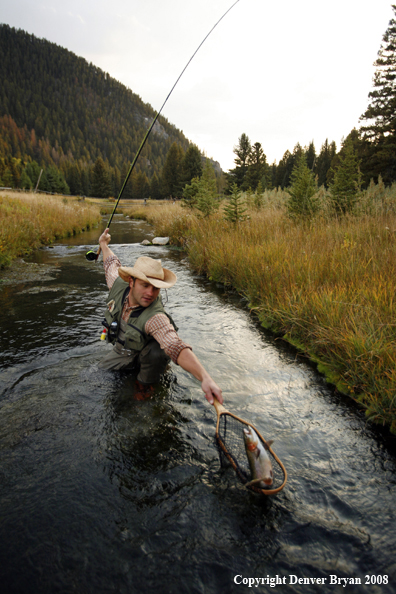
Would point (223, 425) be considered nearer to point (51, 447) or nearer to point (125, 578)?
point (125, 578)

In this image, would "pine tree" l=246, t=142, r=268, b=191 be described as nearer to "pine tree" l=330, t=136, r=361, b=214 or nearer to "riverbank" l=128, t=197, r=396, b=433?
"pine tree" l=330, t=136, r=361, b=214

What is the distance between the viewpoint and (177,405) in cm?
357

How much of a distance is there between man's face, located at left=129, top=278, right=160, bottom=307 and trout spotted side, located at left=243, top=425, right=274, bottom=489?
1754 mm

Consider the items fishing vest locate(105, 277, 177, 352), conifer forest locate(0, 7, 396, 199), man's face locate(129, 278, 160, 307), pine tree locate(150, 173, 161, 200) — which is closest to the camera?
man's face locate(129, 278, 160, 307)

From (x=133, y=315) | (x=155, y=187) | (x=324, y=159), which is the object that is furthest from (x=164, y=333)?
(x=155, y=187)

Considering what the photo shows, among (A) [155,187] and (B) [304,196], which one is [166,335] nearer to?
(B) [304,196]

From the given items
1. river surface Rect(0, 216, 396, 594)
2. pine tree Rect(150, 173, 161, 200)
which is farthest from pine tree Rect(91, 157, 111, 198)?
river surface Rect(0, 216, 396, 594)

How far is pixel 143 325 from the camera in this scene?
11.2 ft

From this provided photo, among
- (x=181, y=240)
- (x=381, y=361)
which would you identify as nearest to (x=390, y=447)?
(x=381, y=361)

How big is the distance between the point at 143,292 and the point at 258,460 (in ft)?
6.51

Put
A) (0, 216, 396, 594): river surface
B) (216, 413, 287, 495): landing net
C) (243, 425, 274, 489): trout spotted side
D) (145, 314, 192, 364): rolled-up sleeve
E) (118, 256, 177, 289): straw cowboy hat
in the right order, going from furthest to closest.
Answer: (118, 256, 177, 289): straw cowboy hat, (145, 314, 192, 364): rolled-up sleeve, (216, 413, 287, 495): landing net, (243, 425, 274, 489): trout spotted side, (0, 216, 396, 594): river surface

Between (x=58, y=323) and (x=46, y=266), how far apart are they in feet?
16.7

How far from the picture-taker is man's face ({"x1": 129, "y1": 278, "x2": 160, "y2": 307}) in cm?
332

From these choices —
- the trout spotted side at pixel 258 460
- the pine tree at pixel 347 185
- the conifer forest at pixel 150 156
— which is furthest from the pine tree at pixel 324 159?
the trout spotted side at pixel 258 460
